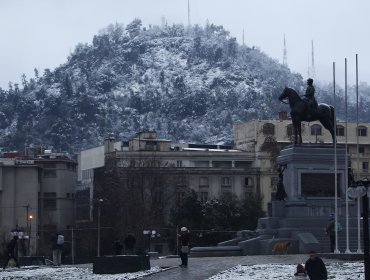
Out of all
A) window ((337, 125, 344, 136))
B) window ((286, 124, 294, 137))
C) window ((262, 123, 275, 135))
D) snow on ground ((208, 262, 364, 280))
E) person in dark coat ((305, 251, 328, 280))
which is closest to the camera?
person in dark coat ((305, 251, 328, 280))

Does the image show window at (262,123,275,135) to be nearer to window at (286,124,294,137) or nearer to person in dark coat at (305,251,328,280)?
window at (286,124,294,137)

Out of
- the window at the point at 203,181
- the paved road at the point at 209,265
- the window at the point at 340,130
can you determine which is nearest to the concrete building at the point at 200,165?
the window at the point at 203,181

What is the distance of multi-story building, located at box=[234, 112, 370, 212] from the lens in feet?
448

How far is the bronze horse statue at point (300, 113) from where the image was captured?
63.5m

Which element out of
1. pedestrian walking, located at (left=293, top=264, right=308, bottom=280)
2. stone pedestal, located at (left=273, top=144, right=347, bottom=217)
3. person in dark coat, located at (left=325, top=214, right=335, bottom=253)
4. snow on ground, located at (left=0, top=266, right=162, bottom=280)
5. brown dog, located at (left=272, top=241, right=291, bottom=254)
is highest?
stone pedestal, located at (left=273, top=144, right=347, bottom=217)

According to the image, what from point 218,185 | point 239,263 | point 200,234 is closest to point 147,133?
point 218,185

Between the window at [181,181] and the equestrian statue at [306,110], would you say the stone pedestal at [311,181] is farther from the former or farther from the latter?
the window at [181,181]

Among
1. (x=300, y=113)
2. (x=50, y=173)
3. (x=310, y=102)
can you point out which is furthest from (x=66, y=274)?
(x=50, y=173)

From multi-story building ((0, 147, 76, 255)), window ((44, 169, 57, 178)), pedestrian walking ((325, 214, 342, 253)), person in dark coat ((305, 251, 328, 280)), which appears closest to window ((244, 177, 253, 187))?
multi-story building ((0, 147, 76, 255))

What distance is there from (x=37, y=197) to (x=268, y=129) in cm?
2812

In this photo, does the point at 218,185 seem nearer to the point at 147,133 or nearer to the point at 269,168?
the point at 269,168

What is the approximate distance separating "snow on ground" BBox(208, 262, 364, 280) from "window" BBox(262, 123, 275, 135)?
93462mm

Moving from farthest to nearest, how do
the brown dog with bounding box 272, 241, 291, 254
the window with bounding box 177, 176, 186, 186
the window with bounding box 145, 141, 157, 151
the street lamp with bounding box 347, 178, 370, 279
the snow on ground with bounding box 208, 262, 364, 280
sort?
the window with bounding box 145, 141, 157, 151, the window with bounding box 177, 176, 186, 186, the brown dog with bounding box 272, 241, 291, 254, the snow on ground with bounding box 208, 262, 364, 280, the street lamp with bounding box 347, 178, 370, 279

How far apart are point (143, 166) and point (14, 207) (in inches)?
645
